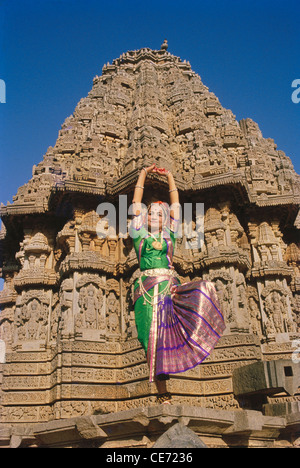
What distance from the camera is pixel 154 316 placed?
277 inches

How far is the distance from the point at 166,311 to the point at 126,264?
555cm

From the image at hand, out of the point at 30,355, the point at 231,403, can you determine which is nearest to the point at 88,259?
the point at 30,355

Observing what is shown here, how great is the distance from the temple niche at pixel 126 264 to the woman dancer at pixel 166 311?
2847 millimetres

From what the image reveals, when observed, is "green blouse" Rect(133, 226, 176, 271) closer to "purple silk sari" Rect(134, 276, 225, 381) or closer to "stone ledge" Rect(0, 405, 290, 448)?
"purple silk sari" Rect(134, 276, 225, 381)

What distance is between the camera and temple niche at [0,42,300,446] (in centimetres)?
1089

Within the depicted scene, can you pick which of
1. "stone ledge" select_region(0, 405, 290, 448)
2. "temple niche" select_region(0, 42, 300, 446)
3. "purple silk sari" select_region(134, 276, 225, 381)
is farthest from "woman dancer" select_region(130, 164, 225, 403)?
"temple niche" select_region(0, 42, 300, 446)

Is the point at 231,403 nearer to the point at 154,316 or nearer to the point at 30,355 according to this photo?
the point at 154,316

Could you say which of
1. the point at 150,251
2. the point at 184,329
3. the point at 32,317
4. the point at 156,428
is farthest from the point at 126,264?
the point at 156,428

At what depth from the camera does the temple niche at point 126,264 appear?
35.7ft

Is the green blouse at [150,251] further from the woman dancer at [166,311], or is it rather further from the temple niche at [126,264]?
the temple niche at [126,264]

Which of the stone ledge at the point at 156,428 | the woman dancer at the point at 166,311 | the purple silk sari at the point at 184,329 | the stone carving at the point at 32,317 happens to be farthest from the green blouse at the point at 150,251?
the stone carving at the point at 32,317

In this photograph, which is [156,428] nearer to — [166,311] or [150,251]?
[166,311]

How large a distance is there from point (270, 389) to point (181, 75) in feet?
45.2

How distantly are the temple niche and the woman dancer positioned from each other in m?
2.85
